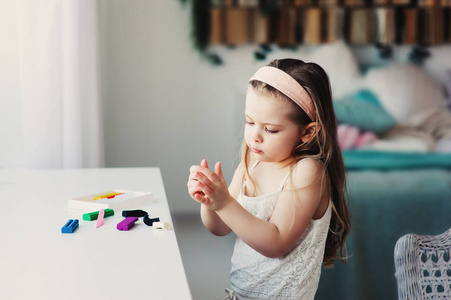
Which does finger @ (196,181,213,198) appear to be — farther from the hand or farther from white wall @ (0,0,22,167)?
white wall @ (0,0,22,167)

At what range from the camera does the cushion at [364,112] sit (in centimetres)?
219

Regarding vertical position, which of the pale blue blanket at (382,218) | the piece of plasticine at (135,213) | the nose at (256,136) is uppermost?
the nose at (256,136)

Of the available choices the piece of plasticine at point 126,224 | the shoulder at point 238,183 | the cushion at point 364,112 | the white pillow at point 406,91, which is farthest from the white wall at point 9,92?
the white pillow at point 406,91

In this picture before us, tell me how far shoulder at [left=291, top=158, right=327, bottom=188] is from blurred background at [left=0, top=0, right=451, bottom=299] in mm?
947

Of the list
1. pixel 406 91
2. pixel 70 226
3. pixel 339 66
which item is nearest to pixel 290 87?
pixel 70 226

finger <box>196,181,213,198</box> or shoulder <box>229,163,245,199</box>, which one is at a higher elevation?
finger <box>196,181,213,198</box>

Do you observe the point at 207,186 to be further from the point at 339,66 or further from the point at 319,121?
the point at 339,66

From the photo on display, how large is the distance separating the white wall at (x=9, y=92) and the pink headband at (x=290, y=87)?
106cm

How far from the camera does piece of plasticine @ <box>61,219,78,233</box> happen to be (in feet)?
2.92

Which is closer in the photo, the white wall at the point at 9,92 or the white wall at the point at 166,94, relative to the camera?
the white wall at the point at 9,92

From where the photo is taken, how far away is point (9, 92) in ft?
5.99

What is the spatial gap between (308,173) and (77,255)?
1.55 ft

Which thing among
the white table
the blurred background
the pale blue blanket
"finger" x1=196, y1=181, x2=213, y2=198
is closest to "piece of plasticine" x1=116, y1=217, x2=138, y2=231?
the white table

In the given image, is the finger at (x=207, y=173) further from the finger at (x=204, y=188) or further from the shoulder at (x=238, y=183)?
the shoulder at (x=238, y=183)
